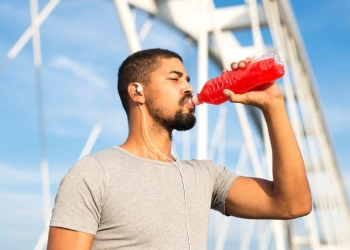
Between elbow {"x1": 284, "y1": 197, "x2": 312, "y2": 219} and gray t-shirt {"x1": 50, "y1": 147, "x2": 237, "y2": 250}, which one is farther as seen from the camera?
elbow {"x1": 284, "y1": 197, "x2": 312, "y2": 219}

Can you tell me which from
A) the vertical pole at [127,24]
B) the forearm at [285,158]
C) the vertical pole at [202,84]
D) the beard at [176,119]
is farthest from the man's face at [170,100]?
the vertical pole at [202,84]

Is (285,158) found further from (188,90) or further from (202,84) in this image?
(202,84)

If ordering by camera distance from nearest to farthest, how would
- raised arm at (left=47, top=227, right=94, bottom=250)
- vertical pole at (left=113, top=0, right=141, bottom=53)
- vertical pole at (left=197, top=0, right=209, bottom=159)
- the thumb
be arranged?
raised arm at (left=47, top=227, right=94, bottom=250), the thumb, vertical pole at (left=113, top=0, right=141, bottom=53), vertical pole at (left=197, top=0, right=209, bottom=159)

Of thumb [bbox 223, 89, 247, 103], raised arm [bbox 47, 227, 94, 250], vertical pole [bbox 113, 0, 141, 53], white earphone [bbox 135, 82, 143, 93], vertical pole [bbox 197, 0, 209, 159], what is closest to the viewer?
raised arm [bbox 47, 227, 94, 250]

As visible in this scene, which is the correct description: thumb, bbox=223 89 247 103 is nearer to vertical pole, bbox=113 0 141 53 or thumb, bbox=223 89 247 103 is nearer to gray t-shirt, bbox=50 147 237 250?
gray t-shirt, bbox=50 147 237 250

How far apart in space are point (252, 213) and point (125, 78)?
73 cm

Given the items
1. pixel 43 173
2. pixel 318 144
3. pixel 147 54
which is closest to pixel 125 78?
pixel 147 54

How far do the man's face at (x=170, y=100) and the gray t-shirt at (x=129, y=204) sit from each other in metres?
0.18

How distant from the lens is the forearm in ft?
7.22

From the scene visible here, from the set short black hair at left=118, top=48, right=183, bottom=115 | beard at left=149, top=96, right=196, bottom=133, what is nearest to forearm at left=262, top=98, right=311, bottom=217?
beard at left=149, top=96, right=196, bottom=133

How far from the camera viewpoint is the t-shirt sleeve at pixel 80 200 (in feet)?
6.16

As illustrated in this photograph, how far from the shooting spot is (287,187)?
2217 mm

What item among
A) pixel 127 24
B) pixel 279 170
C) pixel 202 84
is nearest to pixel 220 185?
pixel 279 170

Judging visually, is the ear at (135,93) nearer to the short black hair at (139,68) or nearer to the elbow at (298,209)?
the short black hair at (139,68)
